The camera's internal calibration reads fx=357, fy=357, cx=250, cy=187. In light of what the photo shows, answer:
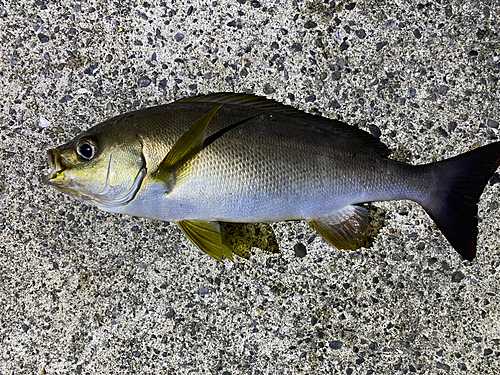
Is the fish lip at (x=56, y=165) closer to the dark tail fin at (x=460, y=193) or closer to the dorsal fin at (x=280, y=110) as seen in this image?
the dorsal fin at (x=280, y=110)

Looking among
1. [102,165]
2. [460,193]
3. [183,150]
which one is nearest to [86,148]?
[102,165]

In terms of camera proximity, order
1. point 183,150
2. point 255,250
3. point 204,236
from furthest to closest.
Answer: point 255,250
point 204,236
point 183,150

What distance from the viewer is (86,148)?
1.70m

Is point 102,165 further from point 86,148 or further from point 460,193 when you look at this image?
point 460,193

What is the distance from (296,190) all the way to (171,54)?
1146 mm

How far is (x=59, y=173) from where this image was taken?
1.70 metres

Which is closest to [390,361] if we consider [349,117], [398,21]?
[349,117]

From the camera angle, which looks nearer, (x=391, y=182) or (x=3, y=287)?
(x=391, y=182)

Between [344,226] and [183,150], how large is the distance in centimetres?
93

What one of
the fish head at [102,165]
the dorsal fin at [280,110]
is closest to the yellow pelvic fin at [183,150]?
the fish head at [102,165]

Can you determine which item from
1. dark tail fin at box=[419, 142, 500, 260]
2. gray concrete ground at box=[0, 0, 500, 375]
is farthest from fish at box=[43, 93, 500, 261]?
gray concrete ground at box=[0, 0, 500, 375]

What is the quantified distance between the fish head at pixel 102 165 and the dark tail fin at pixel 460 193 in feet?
4.83

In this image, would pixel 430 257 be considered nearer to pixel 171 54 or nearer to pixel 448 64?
pixel 448 64

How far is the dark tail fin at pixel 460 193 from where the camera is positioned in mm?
1796
